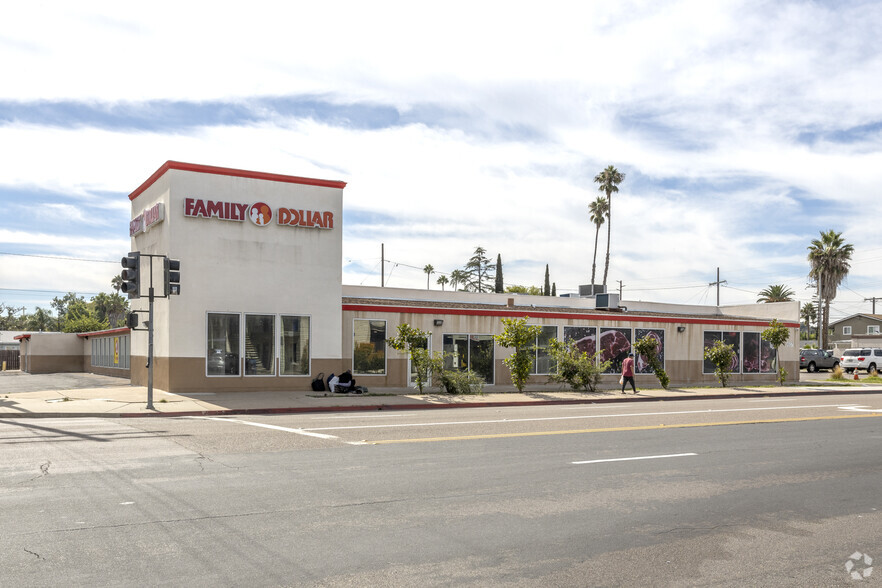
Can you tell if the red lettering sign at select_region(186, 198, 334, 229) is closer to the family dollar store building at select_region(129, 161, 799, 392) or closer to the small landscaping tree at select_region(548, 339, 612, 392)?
Result: the family dollar store building at select_region(129, 161, 799, 392)

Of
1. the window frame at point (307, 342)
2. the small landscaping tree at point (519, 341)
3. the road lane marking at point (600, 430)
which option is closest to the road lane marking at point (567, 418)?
the road lane marking at point (600, 430)

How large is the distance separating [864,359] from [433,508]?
51.9m

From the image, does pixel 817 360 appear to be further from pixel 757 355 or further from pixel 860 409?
pixel 860 409

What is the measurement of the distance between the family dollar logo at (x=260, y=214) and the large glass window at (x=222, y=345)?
326 cm

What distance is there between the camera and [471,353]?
29.9m

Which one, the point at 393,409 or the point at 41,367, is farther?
the point at 41,367

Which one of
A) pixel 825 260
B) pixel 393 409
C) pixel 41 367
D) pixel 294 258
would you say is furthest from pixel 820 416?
pixel 825 260

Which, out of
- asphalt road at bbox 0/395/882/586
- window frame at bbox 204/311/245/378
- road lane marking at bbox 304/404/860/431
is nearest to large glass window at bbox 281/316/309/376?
window frame at bbox 204/311/245/378

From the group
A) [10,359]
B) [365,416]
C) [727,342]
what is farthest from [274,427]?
[10,359]

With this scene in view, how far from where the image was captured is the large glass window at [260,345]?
24.7m

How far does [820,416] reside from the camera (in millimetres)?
18953

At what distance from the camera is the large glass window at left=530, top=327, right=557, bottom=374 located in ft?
104

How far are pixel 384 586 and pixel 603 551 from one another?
2068 millimetres

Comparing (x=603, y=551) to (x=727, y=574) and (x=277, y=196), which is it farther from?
(x=277, y=196)
